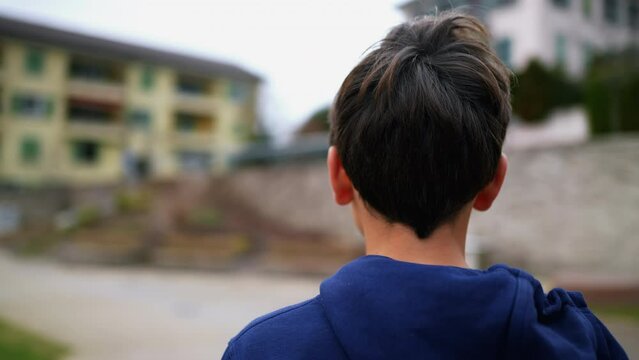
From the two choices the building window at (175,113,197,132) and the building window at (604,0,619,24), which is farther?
the building window at (175,113,197,132)

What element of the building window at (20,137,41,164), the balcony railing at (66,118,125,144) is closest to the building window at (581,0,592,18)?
the building window at (20,137,41,164)

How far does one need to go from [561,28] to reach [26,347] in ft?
27.9

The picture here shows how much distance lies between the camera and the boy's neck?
0.88 meters

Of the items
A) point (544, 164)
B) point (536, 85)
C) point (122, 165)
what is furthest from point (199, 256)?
point (122, 165)

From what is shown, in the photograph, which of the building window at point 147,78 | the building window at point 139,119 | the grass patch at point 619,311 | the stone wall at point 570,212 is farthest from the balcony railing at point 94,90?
the grass patch at point 619,311

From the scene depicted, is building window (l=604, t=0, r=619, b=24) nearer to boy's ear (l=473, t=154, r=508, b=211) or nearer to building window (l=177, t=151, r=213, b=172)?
boy's ear (l=473, t=154, r=508, b=211)

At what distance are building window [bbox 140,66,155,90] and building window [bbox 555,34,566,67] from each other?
85.1ft

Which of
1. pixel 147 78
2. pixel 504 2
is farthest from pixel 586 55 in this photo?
pixel 147 78

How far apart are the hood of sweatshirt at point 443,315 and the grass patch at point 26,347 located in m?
4.71

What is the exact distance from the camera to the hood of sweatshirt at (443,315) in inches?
29.4

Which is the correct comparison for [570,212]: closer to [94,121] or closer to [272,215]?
[272,215]

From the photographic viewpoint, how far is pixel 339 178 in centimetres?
97

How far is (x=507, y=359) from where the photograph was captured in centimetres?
75

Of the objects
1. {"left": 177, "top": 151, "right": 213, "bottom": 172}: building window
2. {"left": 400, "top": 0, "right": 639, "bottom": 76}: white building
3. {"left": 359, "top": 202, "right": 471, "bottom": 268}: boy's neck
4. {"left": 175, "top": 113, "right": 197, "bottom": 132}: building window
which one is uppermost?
{"left": 400, "top": 0, "right": 639, "bottom": 76}: white building
